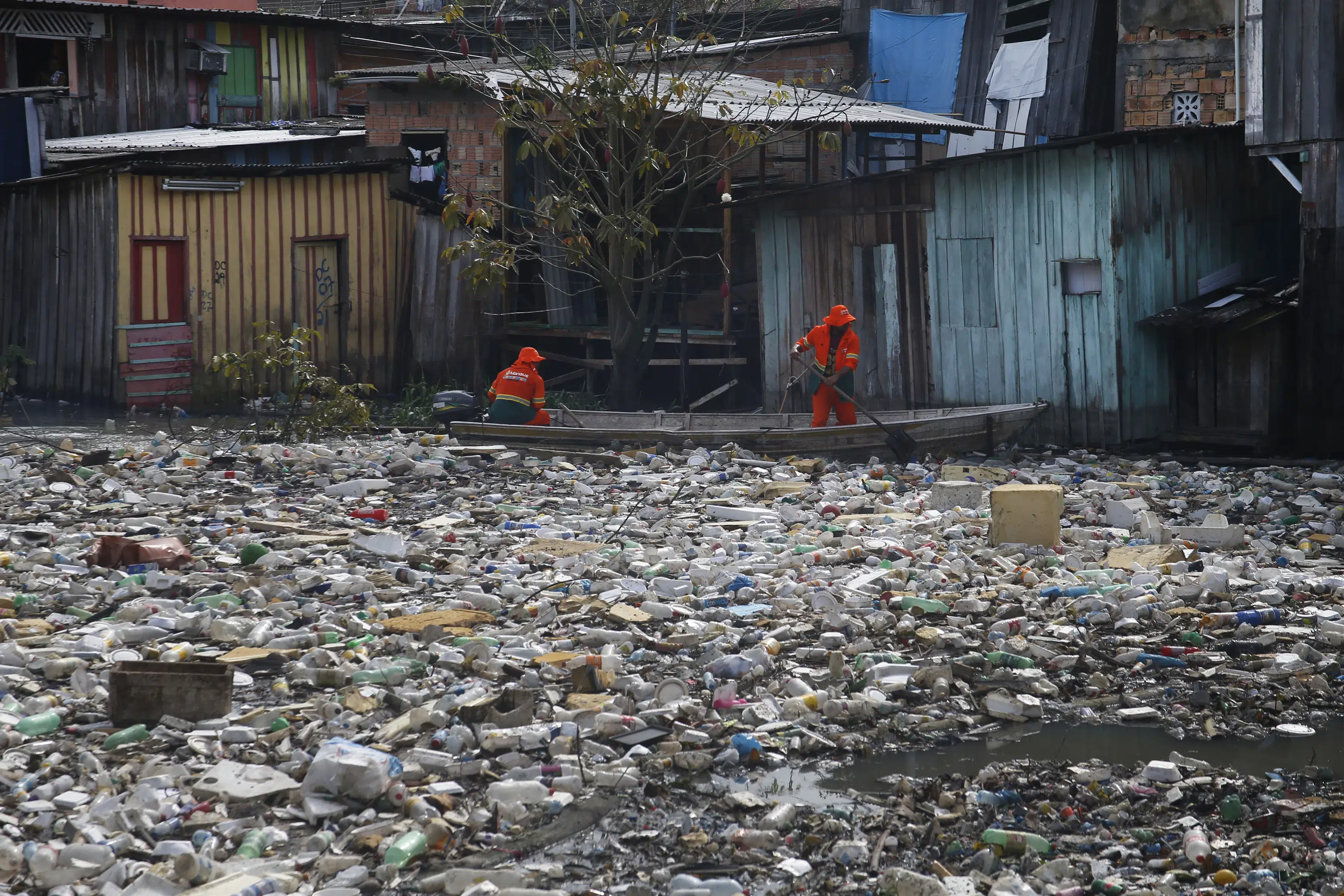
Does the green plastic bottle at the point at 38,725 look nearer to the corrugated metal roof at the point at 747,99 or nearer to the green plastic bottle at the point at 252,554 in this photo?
the green plastic bottle at the point at 252,554

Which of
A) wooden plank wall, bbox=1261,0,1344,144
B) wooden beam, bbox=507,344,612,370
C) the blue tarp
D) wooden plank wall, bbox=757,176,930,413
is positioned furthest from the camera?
the blue tarp

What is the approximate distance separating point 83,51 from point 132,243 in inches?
243

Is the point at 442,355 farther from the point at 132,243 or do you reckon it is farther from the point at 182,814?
the point at 182,814

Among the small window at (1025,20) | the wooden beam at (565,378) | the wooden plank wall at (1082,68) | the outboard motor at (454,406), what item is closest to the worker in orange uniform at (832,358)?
the outboard motor at (454,406)

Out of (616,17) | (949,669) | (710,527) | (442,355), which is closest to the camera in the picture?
(949,669)

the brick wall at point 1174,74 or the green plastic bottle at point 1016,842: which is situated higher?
the brick wall at point 1174,74

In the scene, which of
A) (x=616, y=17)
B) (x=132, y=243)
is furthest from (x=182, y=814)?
(x=132, y=243)

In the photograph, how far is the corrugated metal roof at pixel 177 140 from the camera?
58.6 ft

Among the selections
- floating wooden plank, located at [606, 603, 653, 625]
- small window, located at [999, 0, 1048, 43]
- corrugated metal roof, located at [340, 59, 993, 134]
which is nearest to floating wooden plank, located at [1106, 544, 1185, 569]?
Answer: floating wooden plank, located at [606, 603, 653, 625]

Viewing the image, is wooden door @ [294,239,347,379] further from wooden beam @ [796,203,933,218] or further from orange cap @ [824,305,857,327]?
orange cap @ [824,305,857,327]

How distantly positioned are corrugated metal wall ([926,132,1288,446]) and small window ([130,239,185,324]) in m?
8.95

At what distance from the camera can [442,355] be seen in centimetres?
1741

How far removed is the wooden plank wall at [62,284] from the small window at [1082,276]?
10.6 m

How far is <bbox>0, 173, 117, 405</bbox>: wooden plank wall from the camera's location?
15.7 m
